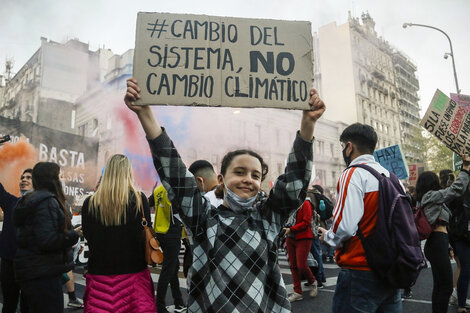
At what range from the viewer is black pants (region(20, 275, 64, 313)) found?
259 centimetres

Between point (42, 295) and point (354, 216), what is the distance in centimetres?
227

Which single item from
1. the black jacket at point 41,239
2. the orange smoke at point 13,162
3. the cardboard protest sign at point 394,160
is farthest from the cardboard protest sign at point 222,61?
the orange smoke at point 13,162

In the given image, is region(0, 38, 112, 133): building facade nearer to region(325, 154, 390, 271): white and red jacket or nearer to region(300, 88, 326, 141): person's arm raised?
region(325, 154, 390, 271): white and red jacket

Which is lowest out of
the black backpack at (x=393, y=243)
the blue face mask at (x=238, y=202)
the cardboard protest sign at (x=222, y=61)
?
the black backpack at (x=393, y=243)

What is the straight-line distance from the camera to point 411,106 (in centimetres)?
6209

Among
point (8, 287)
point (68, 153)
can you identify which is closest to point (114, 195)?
point (8, 287)

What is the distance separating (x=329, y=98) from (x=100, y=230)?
155ft

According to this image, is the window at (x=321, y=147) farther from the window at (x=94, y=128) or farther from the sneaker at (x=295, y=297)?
the sneaker at (x=295, y=297)

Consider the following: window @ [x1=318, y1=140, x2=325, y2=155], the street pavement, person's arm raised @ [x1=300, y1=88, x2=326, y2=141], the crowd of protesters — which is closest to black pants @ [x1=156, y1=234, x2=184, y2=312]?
the crowd of protesters

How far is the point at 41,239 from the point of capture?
2639 mm

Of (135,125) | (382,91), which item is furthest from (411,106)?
(135,125)

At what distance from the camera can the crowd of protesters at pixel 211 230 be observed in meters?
1.59

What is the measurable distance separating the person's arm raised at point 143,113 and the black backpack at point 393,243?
141 cm

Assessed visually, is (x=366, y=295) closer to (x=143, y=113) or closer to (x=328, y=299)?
(x=143, y=113)
